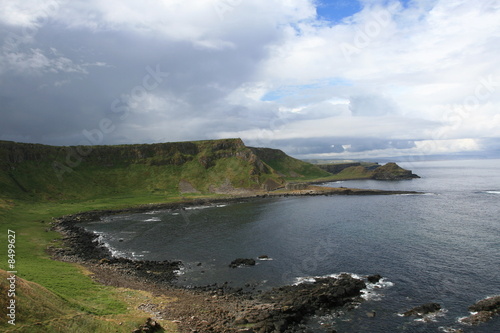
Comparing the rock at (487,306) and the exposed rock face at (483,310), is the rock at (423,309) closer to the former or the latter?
the exposed rock face at (483,310)

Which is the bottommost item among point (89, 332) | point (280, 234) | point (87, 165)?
point (280, 234)

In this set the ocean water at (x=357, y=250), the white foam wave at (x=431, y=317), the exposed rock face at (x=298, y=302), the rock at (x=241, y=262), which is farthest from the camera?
the rock at (x=241, y=262)

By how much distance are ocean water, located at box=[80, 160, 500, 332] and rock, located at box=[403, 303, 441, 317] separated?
0.90m

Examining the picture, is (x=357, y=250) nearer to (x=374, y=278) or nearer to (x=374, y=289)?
(x=374, y=278)

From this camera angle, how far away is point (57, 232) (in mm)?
82000

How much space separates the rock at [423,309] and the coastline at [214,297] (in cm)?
589

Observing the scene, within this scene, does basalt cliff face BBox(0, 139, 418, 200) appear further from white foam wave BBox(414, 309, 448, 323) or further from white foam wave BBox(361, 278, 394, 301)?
white foam wave BBox(414, 309, 448, 323)

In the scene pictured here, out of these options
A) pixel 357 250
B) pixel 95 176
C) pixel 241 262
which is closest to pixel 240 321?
pixel 241 262

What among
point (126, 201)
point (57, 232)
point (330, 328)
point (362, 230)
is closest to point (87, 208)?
point (126, 201)

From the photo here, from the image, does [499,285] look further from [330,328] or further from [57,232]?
[57,232]

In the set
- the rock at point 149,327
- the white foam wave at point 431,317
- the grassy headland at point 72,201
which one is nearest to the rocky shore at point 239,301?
the white foam wave at point 431,317

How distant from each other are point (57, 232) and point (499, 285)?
9844cm

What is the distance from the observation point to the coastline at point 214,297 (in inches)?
1268

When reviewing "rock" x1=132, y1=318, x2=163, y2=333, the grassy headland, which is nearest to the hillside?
the grassy headland
